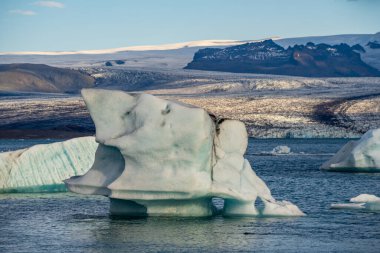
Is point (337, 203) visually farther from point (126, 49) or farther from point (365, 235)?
point (126, 49)

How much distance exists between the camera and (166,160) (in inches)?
846

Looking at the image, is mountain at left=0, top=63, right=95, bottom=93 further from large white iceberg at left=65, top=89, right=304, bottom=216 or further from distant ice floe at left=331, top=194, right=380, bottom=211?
large white iceberg at left=65, top=89, right=304, bottom=216

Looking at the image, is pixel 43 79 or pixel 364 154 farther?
pixel 43 79

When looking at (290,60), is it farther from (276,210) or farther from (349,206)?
(276,210)

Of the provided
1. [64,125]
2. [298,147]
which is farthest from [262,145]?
[64,125]

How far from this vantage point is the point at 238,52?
485ft

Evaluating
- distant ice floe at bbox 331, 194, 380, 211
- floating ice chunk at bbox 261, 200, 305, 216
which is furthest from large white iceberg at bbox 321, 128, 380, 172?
floating ice chunk at bbox 261, 200, 305, 216

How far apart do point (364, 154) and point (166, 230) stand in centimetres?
1772

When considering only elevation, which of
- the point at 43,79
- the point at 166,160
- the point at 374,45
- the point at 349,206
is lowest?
the point at 43,79

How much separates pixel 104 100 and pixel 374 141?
642 inches

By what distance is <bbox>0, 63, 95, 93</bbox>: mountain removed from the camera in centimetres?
12450

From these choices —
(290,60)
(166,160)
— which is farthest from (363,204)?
(290,60)

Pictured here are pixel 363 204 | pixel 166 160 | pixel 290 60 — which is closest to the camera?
pixel 166 160

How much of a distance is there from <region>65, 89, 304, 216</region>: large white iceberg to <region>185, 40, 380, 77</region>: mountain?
107209mm
